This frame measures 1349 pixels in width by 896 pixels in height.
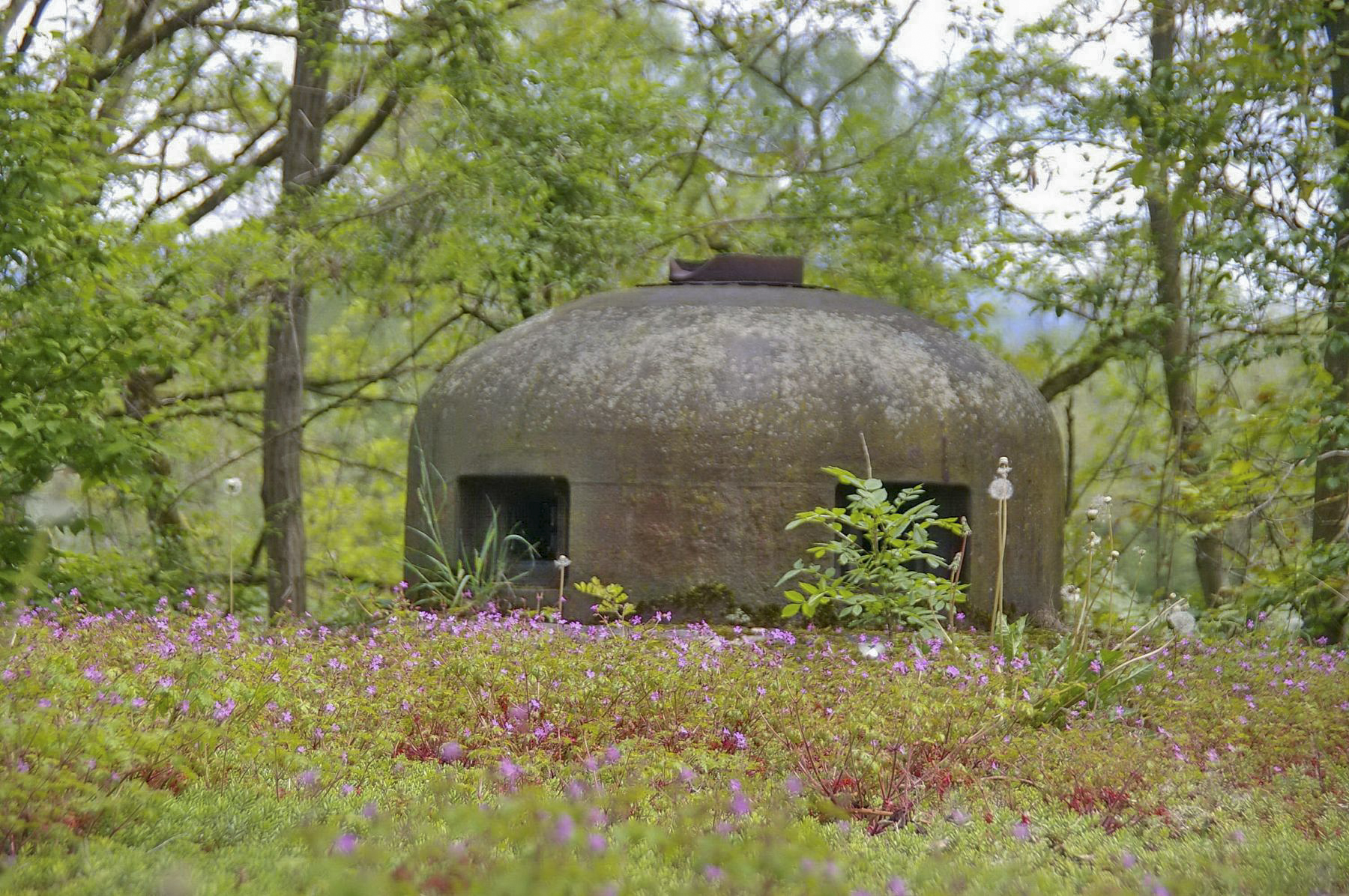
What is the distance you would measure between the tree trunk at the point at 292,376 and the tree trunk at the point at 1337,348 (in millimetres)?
6952

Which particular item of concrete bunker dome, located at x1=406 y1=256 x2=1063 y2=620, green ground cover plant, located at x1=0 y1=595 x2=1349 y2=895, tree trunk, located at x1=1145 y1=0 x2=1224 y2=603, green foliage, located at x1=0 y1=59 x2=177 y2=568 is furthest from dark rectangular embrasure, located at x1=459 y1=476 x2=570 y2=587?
tree trunk, located at x1=1145 y1=0 x2=1224 y2=603

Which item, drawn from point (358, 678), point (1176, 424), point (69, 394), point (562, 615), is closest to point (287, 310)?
point (69, 394)

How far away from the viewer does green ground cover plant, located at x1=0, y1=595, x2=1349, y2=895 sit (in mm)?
2373

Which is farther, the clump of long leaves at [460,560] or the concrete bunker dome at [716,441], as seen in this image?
the clump of long leaves at [460,560]

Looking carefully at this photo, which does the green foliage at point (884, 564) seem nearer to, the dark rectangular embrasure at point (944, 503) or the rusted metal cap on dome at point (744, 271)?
the dark rectangular embrasure at point (944, 503)

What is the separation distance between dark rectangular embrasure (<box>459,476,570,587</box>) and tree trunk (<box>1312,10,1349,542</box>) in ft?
13.7

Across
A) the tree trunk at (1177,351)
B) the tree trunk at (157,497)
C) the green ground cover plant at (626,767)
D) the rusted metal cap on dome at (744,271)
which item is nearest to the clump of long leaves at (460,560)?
the green ground cover plant at (626,767)

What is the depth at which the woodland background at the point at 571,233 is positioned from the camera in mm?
6945

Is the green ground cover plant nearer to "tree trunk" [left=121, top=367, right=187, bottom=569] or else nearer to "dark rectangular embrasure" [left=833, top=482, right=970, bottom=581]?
"dark rectangular embrasure" [left=833, top=482, right=970, bottom=581]

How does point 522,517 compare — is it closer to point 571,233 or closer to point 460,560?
point 460,560

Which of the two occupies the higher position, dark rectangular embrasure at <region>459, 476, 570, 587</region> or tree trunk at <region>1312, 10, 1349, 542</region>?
tree trunk at <region>1312, 10, 1349, 542</region>

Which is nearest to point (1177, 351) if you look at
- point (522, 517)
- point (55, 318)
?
point (522, 517)

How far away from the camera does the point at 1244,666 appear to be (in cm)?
539

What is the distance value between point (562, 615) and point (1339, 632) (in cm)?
452
